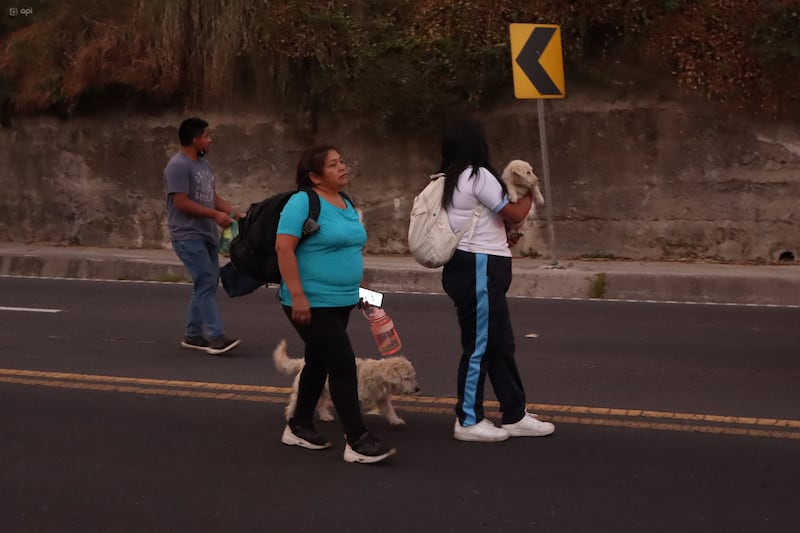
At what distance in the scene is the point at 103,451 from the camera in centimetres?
661

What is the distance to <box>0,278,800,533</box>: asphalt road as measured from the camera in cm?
547

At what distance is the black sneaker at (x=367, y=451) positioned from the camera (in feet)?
20.3

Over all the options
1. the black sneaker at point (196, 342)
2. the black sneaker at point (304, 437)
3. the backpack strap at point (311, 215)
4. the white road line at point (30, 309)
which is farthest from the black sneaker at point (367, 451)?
the white road line at point (30, 309)

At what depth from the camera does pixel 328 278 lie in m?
6.15

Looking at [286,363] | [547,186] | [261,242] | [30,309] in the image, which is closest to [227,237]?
[286,363]

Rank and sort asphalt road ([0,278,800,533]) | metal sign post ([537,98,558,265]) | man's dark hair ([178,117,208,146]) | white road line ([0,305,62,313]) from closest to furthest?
asphalt road ([0,278,800,533])
man's dark hair ([178,117,208,146])
white road line ([0,305,62,313])
metal sign post ([537,98,558,265])

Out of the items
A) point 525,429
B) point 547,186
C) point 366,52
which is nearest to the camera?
point 525,429

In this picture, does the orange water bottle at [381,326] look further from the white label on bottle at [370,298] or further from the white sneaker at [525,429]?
the white sneaker at [525,429]

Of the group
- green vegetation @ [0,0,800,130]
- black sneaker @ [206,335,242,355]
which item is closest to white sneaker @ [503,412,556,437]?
black sneaker @ [206,335,242,355]

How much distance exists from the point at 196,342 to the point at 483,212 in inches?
152

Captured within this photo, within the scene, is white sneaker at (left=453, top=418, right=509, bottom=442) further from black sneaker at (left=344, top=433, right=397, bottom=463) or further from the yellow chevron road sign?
the yellow chevron road sign

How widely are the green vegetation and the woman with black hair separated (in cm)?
931

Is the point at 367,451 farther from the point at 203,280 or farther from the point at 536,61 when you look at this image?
the point at 536,61

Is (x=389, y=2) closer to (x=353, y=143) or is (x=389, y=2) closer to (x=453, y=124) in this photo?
(x=353, y=143)
